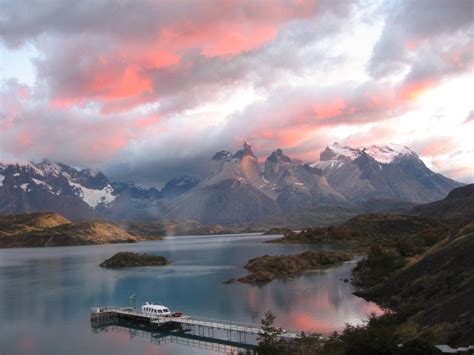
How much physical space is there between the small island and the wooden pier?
46.9 metres

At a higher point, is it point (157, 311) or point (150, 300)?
point (157, 311)

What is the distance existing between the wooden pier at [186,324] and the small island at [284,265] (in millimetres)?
46872

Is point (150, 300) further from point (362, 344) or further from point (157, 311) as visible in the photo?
point (362, 344)

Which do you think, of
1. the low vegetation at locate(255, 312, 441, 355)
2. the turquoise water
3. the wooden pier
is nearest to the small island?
the turquoise water

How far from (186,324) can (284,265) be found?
76.3 m

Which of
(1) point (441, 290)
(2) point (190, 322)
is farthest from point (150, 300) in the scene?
(1) point (441, 290)

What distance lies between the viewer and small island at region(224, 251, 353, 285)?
149 meters

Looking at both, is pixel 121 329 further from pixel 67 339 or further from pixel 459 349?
pixel 459 349

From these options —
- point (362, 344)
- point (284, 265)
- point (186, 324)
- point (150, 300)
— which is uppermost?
point (362, 344)

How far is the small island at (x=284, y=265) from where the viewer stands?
488 feet

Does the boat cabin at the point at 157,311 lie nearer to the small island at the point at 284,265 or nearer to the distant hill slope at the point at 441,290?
the distant hill slope at the point at 441,290

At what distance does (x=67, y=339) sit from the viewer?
87125 mm

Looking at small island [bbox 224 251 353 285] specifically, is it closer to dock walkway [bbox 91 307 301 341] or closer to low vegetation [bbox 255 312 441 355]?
dock walkway [bbox 91 307 301 341]

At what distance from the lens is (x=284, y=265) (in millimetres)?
167125
